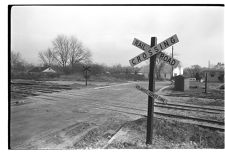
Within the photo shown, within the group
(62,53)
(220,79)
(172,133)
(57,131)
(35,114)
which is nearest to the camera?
(172,133)

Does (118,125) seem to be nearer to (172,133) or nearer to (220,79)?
(172,133)

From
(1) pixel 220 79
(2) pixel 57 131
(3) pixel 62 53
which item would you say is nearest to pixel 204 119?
(2) pixel 57 131

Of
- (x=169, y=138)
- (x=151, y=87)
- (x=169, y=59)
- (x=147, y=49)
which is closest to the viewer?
(x=169, y=59)

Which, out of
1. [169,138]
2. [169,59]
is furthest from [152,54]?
[169,138]

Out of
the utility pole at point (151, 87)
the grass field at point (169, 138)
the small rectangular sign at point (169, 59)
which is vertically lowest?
the grass field at point (169, 138)

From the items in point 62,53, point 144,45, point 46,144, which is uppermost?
point 62,53

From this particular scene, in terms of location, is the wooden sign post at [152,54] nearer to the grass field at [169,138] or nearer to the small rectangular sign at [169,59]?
the small rectangular sign at [169,59]

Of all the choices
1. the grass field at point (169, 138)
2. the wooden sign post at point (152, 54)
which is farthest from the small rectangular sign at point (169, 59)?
the grass field at point (169, 138)

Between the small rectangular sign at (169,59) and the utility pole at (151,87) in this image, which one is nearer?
the small rectangular sign at (169,59)

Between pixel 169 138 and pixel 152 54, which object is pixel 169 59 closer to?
pixel 152 54

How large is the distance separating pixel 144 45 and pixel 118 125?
9.58 ft

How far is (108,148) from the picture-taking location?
348 cm

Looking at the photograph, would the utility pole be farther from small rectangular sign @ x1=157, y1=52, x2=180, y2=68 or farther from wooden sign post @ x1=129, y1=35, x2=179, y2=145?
small rectangular sign @ x1=157, y1=52, x2=180, y2=68

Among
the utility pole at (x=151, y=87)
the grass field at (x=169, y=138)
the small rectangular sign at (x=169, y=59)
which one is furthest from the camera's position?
the grass field at (x=169, y=138)
